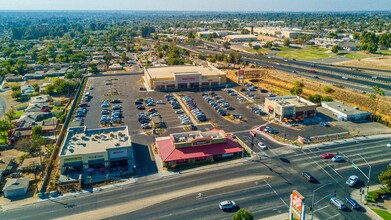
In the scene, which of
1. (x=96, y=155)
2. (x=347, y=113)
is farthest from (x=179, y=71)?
(x=96, y=155)

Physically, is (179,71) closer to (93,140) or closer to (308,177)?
(93,140)

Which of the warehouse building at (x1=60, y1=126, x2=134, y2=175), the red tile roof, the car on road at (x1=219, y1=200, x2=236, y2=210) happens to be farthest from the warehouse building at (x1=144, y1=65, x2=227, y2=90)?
the car on road at (x1=219, y1=200, x2=236, y2=210)

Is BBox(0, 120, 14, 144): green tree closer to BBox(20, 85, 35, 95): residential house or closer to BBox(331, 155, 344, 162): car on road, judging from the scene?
BBox(20, 85, 35, 95): residential house

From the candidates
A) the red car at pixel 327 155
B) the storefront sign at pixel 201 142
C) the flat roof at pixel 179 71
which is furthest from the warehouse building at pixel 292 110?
the flat roof at pixel 179 71

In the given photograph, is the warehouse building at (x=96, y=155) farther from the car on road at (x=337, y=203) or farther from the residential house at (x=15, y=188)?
the car on road at (x=337, y=203)

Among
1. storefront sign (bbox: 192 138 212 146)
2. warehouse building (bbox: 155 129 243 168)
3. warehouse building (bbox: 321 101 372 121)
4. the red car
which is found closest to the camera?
warehouse building (bbox: 155 129 243 168)

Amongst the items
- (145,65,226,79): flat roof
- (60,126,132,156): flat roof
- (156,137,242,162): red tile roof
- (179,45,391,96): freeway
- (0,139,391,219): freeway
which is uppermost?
(145,65,226,79): flat roof

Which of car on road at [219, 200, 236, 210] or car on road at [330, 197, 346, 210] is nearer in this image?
car on road at [330, 197, 346, 210]
